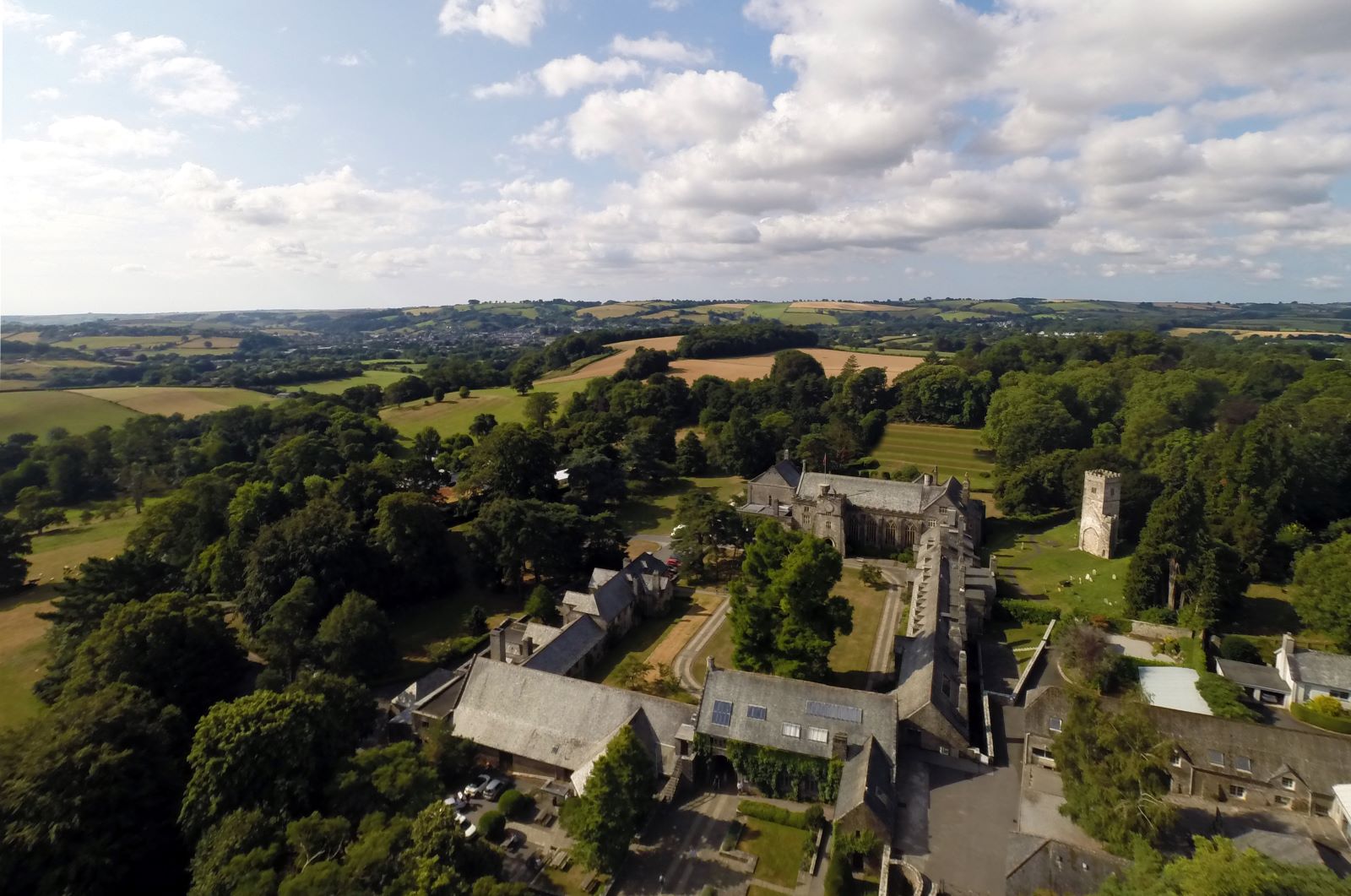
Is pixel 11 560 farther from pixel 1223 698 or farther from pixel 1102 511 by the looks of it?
pixel 1102 511

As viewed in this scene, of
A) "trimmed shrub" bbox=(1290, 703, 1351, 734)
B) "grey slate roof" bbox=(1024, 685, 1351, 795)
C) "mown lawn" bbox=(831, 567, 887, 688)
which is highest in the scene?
"grey slate roof" bbox=(1024, 685, 1351, 795)

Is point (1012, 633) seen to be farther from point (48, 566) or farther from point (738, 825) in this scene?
point (48, 566)

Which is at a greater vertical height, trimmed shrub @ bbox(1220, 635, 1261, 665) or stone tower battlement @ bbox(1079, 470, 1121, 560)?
stone tower battlement @ bbox(1079, 470, 1121, 560)

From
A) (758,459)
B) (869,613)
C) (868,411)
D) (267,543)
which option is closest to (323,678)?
(267,543)

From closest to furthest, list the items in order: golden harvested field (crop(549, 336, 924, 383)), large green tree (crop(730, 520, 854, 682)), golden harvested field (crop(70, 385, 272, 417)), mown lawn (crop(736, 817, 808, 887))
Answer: mown lawn (crop(736, 817, 808, 887)), large green tree (crop(730, 520, 854, 682)), golden harvested field (crop(70, 385, 272, 417)), golden harvested field (crop(549, 336, 924, 383))

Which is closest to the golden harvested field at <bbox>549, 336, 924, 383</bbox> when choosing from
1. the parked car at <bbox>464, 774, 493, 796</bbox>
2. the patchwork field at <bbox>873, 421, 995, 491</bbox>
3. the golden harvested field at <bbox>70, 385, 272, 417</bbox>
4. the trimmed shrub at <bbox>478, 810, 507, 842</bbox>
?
the patchwork field at <bbox>873, 421, 995, 491</bbox>

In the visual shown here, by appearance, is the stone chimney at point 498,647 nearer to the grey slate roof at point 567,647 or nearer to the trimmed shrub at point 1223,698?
the grey slate roof at point 567,647

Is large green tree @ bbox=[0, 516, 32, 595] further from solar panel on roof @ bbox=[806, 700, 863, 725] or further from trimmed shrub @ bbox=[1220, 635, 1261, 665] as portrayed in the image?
trimmed shrub @ bbox=[1220, 635, 1261, 665]
